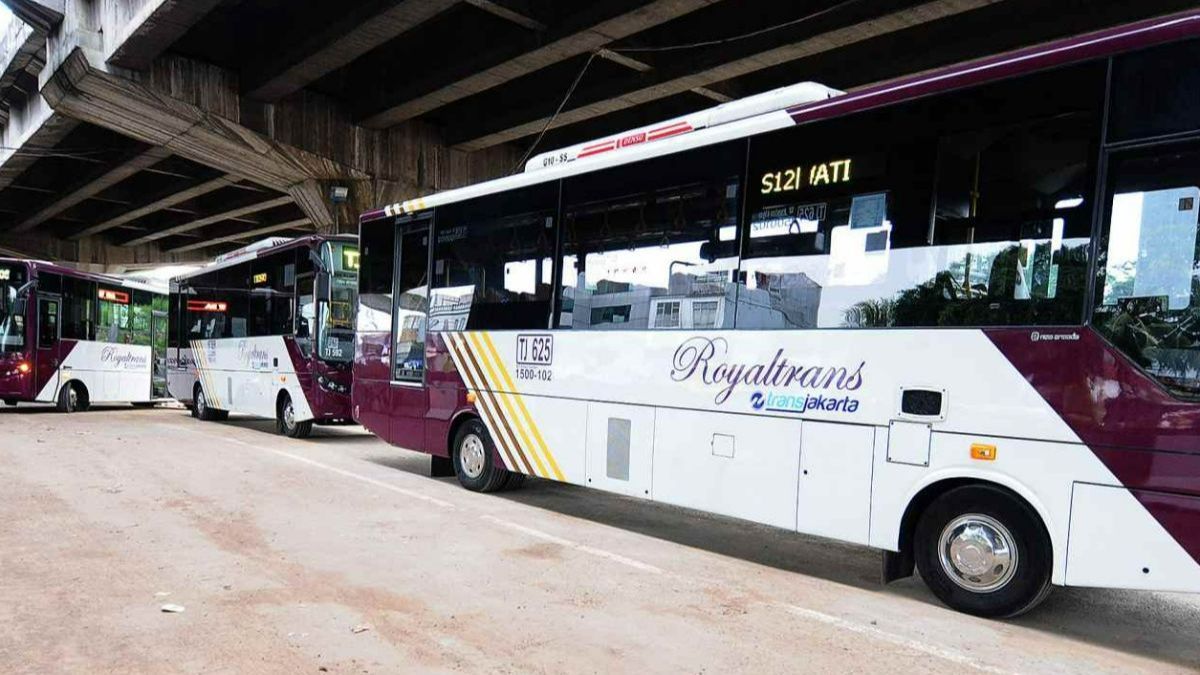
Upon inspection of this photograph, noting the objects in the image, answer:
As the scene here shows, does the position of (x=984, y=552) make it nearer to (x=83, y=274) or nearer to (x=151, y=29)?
(x=151, y=29)

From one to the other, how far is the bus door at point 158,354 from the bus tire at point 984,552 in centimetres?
2180

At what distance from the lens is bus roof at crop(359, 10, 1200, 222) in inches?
170

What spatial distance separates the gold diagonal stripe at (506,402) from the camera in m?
7.90

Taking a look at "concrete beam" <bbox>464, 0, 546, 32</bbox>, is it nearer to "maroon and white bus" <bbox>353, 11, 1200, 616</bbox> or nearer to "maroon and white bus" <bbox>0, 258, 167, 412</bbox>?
Answer: "maroon and white bus" <bbox>353, 11, 1200, 616</bbox>

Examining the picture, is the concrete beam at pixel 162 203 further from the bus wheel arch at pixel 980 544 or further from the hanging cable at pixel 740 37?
the bus wheel arch at pixel 980 544

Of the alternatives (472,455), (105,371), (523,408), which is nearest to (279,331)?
(472,455)

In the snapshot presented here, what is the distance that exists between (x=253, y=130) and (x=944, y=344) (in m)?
15.3

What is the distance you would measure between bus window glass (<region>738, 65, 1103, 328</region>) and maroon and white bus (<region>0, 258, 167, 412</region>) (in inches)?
743

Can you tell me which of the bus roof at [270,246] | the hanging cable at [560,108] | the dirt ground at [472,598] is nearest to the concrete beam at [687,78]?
the hanging cable at [560,108]

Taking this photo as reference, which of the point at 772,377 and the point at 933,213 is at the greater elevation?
the point at 933,213

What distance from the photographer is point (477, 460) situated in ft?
28.8

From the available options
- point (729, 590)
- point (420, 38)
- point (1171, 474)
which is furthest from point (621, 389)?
point (420, 38)

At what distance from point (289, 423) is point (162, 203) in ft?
54.0

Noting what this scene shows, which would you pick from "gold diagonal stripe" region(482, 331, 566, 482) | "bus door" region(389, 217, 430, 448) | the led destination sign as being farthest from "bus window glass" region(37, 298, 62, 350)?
the led destination sign
